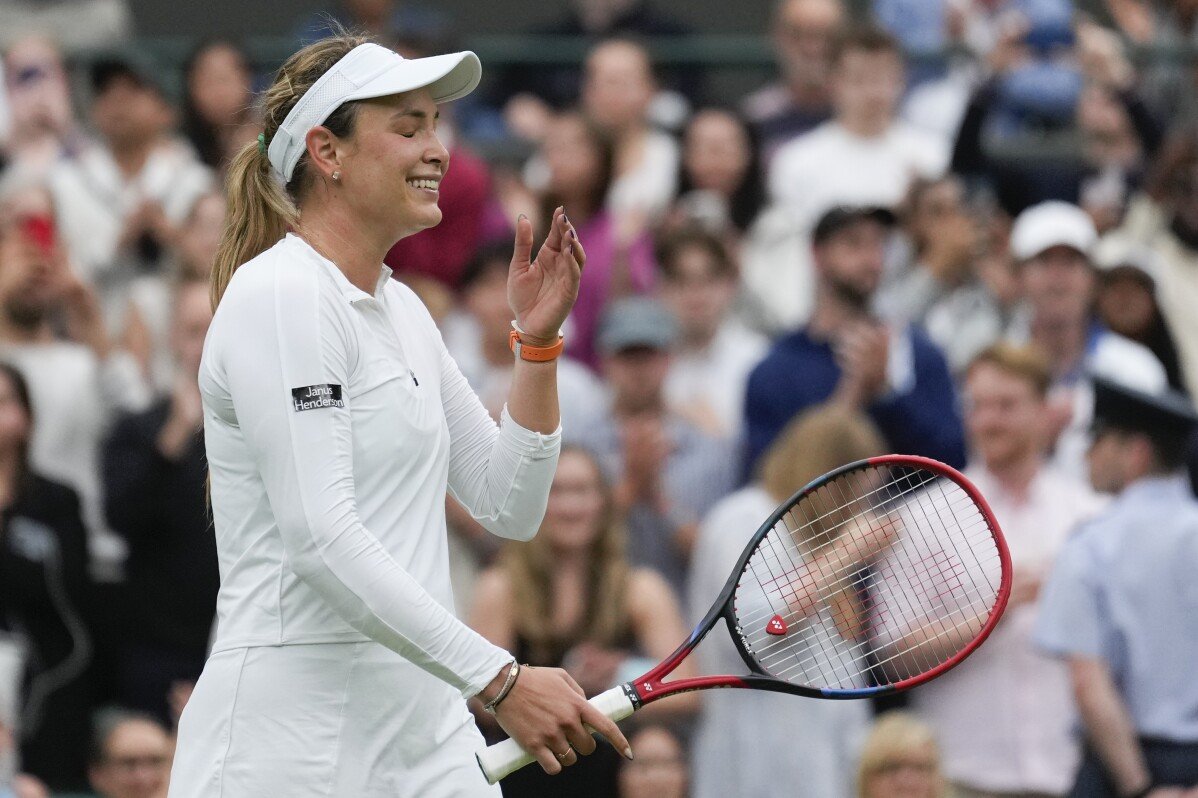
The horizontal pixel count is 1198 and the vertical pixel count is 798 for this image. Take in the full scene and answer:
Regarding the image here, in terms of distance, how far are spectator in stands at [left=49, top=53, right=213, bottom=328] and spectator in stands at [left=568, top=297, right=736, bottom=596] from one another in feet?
6.55

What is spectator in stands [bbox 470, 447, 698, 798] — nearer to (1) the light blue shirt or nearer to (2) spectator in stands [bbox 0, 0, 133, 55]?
(1) the light blue shirt

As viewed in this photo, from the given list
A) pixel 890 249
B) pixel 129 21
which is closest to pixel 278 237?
pixel 890 249

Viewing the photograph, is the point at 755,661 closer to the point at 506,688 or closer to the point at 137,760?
the point at 506,688

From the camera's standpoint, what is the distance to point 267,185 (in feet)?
11.5

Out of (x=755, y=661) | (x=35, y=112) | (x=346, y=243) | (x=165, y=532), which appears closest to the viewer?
(x=346, y=243)

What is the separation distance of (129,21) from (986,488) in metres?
6.67

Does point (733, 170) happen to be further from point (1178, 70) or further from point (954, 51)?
point (1178, 70)

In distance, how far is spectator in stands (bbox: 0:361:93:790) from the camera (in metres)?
6.52

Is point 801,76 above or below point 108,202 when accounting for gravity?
above

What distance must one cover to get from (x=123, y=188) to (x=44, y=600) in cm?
217

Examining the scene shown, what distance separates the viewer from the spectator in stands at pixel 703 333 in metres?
7.32

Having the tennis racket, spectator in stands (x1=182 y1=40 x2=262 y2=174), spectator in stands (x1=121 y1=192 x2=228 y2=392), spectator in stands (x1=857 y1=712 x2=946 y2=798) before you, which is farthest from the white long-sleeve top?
spectator in stands (x1=182 y1=40 x2=262 y2=174)

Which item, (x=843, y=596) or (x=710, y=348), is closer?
(x=843, y=596)

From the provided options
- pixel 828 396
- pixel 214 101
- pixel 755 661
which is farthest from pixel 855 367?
pixel 214 101
